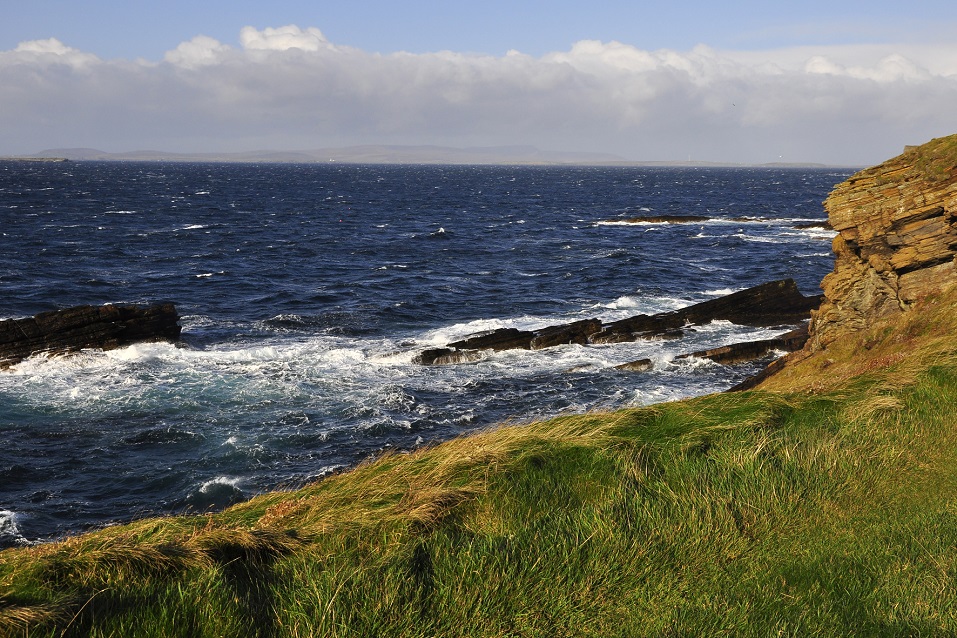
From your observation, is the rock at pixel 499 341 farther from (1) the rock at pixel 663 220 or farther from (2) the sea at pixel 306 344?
(1) the rock at pixel 663 220

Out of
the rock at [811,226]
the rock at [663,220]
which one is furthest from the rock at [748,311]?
the rock at [663,220]

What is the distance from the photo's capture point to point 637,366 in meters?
31.0

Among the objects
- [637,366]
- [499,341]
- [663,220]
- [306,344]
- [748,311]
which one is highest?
[663,220]

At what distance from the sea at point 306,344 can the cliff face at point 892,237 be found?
5690 millimetres

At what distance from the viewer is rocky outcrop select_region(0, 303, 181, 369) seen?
31.0m

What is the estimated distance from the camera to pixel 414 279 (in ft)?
177

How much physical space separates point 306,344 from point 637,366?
15075 millimetres

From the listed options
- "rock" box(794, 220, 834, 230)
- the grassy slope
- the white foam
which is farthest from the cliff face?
"rock" box(794, 220, 834, 230)

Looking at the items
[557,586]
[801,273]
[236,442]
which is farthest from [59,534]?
[801,273]

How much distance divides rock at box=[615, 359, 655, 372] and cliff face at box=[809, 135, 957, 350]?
7.00 m

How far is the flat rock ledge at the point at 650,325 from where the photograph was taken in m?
A: 33.3

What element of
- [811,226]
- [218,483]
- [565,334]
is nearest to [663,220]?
[811,226]

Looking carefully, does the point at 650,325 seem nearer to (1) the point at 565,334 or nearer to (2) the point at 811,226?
(1) the point at 565,334

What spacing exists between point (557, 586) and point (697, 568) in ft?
4.71
